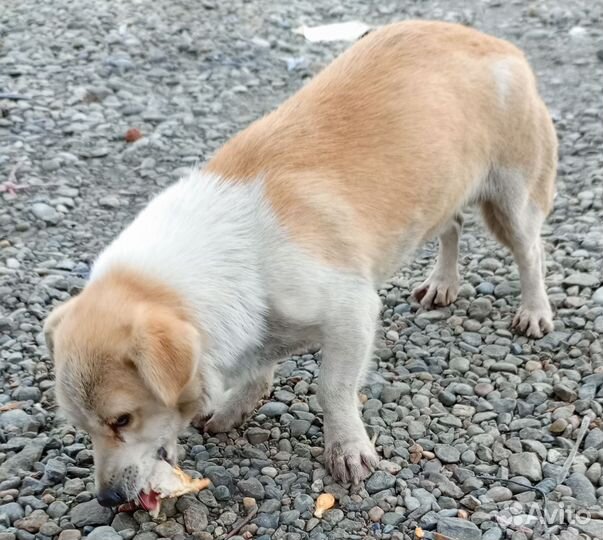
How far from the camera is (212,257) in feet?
12.5

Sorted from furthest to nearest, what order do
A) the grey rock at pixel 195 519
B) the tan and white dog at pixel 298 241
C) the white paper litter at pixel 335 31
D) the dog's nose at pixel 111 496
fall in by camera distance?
1. the white paper litter at pixel 335 31
2. the grey rock at pixel 195 519
3. the dog's nose at pixel 111 496
4. the tan and white dog at pixel 298 241

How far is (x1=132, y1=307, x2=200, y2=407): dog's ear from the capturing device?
10.7ft

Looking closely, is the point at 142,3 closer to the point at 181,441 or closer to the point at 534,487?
the point at 181,441

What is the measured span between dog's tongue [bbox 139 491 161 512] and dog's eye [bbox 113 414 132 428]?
15.3 inches

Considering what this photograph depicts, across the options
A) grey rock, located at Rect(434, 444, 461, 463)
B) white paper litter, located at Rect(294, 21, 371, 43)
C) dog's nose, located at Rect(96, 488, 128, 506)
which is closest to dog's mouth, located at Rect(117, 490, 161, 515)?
dog's nose, located at Rect(96, 488, 128, 506)

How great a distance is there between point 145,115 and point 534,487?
5607 millimetres

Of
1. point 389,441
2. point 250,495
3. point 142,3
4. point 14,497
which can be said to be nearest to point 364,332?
point 389,441

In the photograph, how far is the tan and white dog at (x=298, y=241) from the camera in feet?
11.4

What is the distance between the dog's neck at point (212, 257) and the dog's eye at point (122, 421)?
408 mm

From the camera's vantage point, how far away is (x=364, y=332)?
411cm

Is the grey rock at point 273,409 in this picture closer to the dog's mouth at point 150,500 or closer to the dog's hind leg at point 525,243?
the dog's mouth at point 150,500

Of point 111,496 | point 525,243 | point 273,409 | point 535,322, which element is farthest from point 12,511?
point 525,243

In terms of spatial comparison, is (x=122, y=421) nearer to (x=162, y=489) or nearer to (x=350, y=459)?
(x=162, y=489)

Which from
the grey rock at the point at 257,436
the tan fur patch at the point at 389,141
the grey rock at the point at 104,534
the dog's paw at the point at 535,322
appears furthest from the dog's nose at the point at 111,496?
the dog's paw at the point at 535,322
